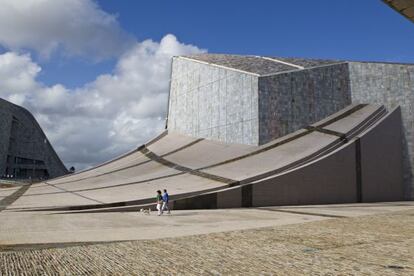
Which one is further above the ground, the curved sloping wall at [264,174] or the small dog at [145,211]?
the curved sloping wall at [264,174]

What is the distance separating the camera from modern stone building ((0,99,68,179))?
59.5 metres

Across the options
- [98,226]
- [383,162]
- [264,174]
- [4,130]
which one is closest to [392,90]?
[383,162]

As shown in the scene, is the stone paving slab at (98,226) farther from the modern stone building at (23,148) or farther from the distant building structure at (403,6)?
the modern stone building at (23,148)

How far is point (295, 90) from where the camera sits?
28.0 meters

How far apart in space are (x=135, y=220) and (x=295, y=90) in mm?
18514

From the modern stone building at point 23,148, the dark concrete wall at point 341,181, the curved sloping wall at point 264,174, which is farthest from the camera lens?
the modern stone building at point 23,148

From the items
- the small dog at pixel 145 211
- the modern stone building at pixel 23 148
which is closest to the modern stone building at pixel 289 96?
the small dog at pixel 145 211

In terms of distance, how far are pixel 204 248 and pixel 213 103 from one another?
2473cm

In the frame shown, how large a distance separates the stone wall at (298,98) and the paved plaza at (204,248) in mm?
15539

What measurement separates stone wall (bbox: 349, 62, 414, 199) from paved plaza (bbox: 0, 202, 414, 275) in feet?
50.8

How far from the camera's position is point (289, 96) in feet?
91.4

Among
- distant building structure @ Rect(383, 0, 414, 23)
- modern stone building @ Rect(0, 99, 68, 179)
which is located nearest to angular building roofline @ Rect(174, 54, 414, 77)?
distant building structure @ Rect(383, 0, 414, 23)

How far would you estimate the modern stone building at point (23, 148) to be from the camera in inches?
2343

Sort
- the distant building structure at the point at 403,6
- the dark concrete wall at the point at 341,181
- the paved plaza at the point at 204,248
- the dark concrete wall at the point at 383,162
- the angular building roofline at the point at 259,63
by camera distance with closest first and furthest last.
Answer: the distant building structure at the point at 403,6
the paved plaza at the point at 204,248
the dark concrete wall at the point at 341,181
the dark concrete wall at the point at 383,162
the angular building roofline at the point at 259,63
